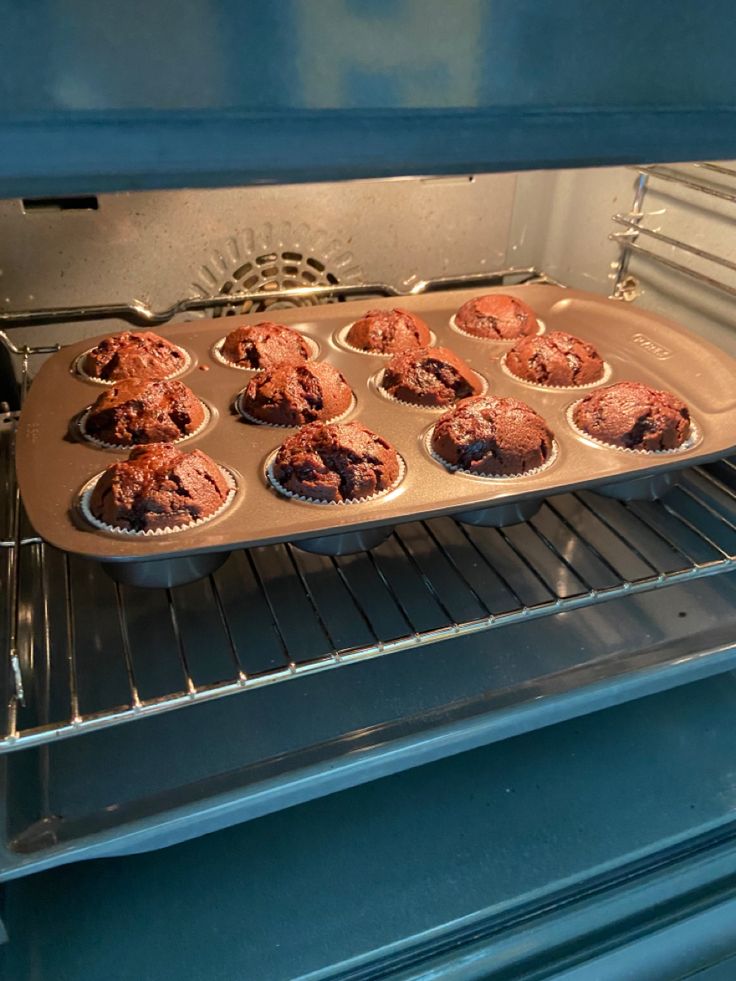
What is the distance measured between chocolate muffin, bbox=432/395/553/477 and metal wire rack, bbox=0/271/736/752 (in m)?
0.11

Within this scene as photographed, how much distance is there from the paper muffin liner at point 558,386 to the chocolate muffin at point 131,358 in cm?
59

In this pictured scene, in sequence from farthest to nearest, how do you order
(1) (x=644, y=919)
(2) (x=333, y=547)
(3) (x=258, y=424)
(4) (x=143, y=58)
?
(3) (x=258, y=424), (2) (x=333, y=547), (1) (x=644, y=919), (4) (x=143, y=58)

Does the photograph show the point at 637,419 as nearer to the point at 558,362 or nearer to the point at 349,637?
the point at 558,362

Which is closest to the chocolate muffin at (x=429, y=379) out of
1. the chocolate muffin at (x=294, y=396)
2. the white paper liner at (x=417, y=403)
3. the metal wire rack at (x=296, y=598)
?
the white paper liner at (x=417, y=403)

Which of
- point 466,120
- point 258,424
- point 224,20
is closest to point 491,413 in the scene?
point 258,424

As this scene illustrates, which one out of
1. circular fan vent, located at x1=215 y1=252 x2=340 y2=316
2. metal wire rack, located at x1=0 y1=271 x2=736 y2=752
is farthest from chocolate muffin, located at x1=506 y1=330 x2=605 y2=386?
circular fan vent, located at x1=215 y1=252 x2=340 y2=316

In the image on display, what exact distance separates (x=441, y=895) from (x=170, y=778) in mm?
353

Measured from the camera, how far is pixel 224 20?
19.0 inches

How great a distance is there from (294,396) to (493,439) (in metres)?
0.33

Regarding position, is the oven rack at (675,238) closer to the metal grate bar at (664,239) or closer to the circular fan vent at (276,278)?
the metal grate bar at (664,239)

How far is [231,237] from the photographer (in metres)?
1.41

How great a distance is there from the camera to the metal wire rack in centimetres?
95

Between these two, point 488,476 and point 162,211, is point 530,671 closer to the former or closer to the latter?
point 488,476

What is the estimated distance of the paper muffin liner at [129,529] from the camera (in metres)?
0.96
